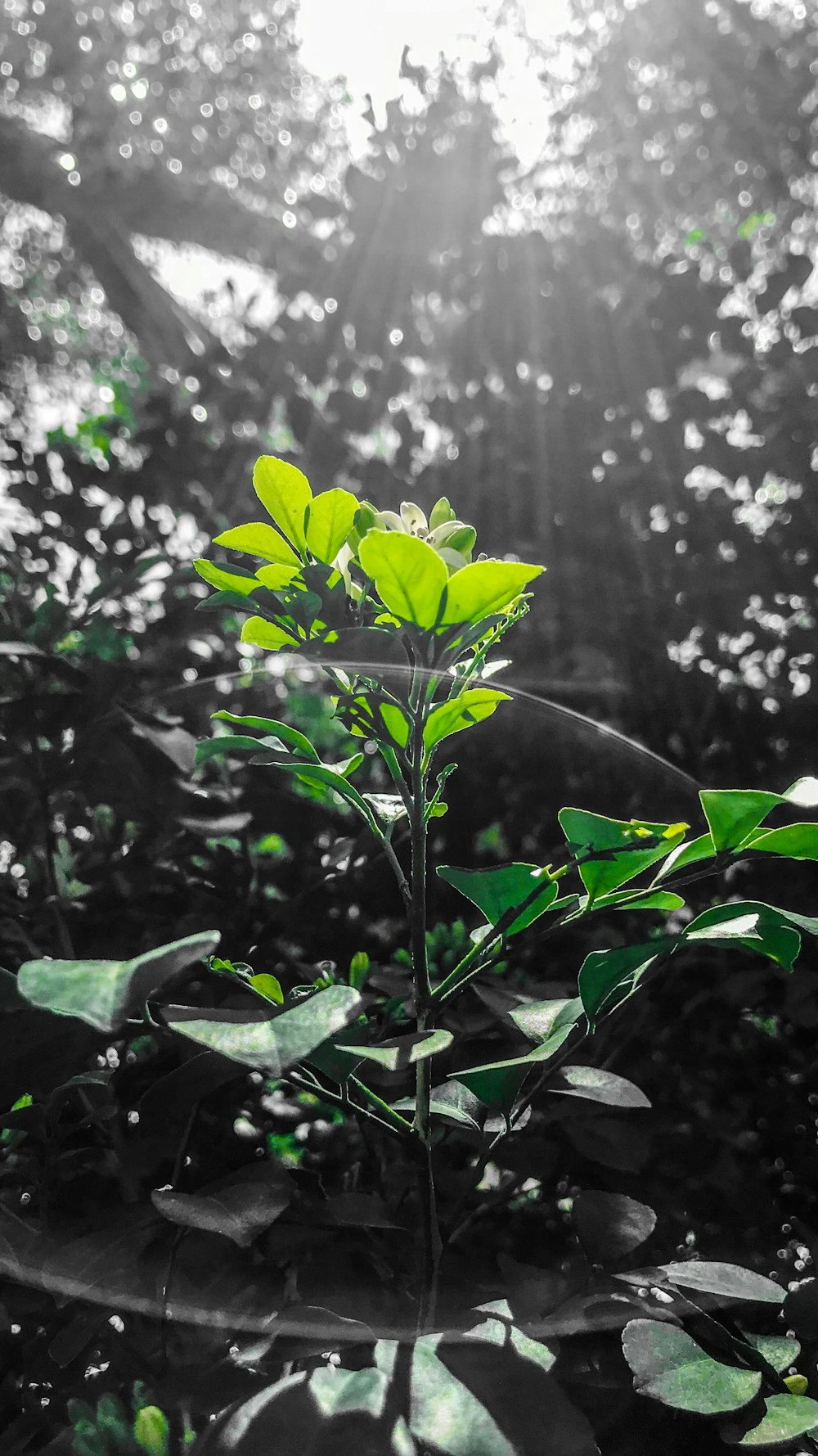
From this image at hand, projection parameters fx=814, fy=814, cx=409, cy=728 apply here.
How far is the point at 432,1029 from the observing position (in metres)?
0.58

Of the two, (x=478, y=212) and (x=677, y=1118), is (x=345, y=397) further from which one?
(x=677, y=1118)

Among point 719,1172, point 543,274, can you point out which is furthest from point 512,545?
point 719,1172

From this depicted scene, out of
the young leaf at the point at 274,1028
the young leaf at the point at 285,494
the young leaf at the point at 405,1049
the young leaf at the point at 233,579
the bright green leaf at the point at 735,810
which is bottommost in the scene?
the young leaf at the point at 405,1049

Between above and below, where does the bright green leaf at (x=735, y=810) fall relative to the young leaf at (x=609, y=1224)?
above

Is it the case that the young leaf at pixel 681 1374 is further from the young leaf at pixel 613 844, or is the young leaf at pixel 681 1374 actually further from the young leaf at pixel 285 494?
the young leaf at pixel 285 494

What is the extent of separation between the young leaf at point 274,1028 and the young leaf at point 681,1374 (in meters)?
0.34

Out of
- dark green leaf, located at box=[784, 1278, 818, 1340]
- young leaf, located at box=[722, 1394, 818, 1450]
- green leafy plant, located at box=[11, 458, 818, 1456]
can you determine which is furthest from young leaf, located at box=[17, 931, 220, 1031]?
dark green leaf, located at box=[784, 1278, 818, 1340]

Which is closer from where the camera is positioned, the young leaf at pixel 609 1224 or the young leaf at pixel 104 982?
the young leaf at pixel 104 982

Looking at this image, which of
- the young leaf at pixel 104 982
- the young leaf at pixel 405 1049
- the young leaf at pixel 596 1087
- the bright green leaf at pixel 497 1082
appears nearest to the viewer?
the young leaf at pixel 104 982

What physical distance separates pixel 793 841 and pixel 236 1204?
17.6 inches

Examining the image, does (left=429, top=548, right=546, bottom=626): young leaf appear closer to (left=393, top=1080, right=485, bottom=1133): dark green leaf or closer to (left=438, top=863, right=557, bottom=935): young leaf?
(left=438, top=863, right=557, bottom=935): young leaf

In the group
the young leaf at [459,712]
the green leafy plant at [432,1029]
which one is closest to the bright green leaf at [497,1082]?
the green leafy plant at [432,1029]

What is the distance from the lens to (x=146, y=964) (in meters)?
0.37

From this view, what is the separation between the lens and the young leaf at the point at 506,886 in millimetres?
564
